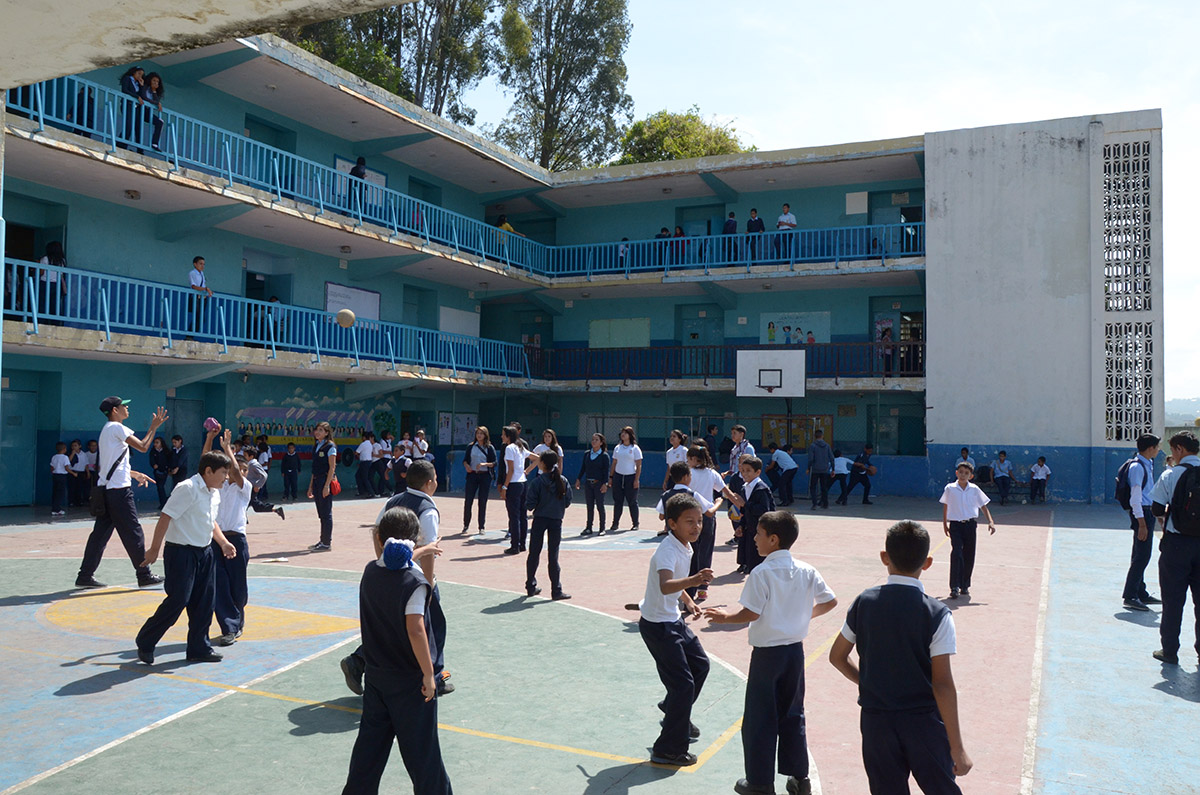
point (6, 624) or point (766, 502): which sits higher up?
point (766, 502)

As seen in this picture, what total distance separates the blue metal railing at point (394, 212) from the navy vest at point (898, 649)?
52.3ft

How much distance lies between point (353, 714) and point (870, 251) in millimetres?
24588

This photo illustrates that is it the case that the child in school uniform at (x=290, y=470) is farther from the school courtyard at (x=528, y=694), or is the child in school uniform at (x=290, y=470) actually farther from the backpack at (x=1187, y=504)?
the backpack at (x=1187, y=504)

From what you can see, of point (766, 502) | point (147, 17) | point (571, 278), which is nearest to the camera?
point (147, 17)

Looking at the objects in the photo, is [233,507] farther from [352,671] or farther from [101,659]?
[352,671]

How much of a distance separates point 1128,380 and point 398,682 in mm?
25452

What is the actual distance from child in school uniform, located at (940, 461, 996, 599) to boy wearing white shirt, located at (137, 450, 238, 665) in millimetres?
7397

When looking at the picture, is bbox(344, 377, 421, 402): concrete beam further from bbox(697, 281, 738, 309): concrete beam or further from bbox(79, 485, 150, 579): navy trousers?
bbox(79, 485, 150, 579): navy trousers

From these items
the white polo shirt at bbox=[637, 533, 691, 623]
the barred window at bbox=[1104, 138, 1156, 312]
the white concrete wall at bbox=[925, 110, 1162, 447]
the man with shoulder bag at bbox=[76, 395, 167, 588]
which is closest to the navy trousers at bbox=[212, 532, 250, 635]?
the man with shoulder bag at bbox=[76, 395, 167, 588]

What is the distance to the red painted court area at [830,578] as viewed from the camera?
224 inches

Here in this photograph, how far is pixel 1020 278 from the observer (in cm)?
2541

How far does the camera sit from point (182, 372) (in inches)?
763

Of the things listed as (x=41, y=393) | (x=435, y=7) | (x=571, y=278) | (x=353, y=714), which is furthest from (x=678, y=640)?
(x=435, y=7)

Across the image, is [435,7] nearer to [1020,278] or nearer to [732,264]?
[732,264]
